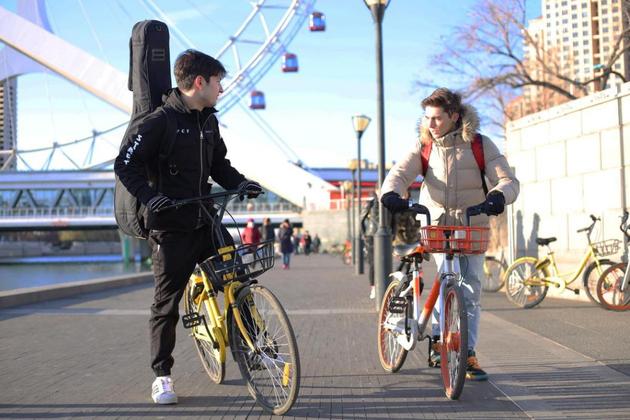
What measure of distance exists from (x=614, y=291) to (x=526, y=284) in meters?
1.05

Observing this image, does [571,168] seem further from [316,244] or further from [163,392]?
[316,244]

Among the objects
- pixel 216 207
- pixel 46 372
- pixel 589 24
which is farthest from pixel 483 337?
pixel 589 24

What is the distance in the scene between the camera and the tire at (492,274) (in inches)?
407

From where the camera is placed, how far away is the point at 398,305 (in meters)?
4.33

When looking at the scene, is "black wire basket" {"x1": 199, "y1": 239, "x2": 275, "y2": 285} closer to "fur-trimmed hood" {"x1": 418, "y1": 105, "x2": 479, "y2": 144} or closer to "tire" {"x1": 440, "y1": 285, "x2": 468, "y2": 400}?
"tire" {"x1": 440, "y1": 285, "x2": 468, "y2": 400}

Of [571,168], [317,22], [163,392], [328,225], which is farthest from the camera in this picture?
[317,22]

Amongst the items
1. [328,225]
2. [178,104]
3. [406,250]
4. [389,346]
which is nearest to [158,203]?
[178,104]

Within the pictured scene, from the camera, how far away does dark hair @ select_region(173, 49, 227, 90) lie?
3863 mm

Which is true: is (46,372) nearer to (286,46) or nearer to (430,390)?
(430,390)

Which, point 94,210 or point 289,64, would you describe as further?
point 94,210

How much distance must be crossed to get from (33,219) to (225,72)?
66.9 m

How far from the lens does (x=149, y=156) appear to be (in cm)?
377

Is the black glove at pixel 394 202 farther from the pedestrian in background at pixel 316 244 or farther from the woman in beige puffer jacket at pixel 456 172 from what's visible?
the pedestrian in background at pixel 316 244

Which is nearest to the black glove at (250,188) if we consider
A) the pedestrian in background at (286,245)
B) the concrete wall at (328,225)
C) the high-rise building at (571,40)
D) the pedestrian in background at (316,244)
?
the pedestrian in background at (286,245)
